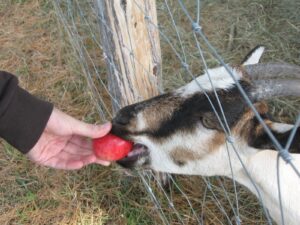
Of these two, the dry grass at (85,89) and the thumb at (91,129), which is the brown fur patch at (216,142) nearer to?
the thumb at (91,129)

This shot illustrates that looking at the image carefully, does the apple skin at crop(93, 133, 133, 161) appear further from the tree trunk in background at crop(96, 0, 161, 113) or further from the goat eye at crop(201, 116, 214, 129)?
the tree trunk in background at crop(96, 0, 161, 113)

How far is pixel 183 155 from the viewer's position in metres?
1.76

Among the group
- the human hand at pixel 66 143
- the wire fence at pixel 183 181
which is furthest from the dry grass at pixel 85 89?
the human hand at pixel 66 143

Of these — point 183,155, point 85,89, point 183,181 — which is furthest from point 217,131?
point 85,89

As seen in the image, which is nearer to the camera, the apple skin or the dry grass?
the apple skin

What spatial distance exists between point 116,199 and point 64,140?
0.77 meters

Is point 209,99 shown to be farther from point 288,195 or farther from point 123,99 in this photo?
point 123,99

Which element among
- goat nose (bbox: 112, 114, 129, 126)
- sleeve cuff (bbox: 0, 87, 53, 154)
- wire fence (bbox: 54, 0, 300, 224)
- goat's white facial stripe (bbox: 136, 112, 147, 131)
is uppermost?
sleeve cuff (bbox: 0, 87, 53, 154)

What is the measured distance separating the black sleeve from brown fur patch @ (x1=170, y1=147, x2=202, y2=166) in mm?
522

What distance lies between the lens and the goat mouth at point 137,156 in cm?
179

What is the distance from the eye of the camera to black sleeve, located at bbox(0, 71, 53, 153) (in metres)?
1.66

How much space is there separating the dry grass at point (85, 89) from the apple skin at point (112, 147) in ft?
2.55

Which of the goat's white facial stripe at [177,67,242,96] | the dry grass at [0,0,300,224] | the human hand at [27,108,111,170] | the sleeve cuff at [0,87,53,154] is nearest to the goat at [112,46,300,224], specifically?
the goat's white facial stripe at [177,67,242,96]

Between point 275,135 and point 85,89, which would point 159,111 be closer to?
point 275,135
